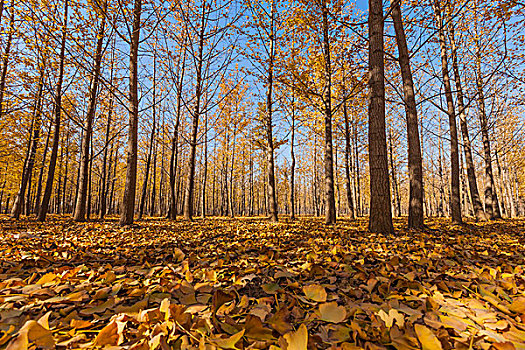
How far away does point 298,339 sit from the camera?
0.83m

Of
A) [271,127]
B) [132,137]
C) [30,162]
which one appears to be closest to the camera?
[132,137]

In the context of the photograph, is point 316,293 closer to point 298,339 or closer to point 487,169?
point 298,339

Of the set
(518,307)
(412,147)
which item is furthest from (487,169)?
(518,307)

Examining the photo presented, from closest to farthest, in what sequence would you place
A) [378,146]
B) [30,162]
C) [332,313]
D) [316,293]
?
[332,313]
[316,293]
[378,146]
[30,162]

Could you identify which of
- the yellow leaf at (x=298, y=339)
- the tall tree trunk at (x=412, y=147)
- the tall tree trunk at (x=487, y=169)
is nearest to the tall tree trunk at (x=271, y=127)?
the tall tree trunk at (x=412, y=147)

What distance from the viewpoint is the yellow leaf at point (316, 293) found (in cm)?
130

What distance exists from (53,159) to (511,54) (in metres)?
19.9

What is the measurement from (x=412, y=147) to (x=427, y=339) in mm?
6291

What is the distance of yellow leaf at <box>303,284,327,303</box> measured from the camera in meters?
1.30

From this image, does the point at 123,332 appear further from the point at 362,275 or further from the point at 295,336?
the point at 362,275

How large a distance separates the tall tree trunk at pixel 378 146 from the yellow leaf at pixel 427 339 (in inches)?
150

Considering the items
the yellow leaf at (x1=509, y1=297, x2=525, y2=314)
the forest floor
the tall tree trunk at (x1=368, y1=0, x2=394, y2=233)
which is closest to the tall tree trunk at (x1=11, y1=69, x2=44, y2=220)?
the forest floor

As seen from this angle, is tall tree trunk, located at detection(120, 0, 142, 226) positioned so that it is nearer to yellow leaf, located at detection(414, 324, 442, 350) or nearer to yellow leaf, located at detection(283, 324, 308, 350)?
yellow leaf, located at detection(283, 324, 308, 350)

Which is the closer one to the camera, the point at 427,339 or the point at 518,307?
the point at 427,339
